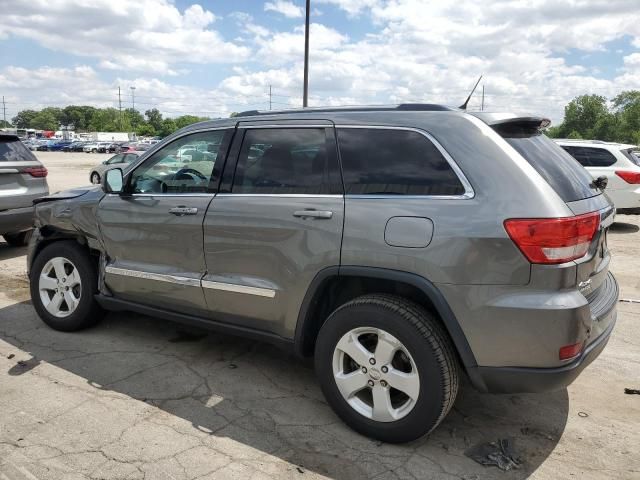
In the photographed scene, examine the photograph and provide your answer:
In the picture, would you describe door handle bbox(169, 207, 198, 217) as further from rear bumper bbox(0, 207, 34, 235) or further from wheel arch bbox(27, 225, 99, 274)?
rear bumper bbox(0, 207, 34, 235)

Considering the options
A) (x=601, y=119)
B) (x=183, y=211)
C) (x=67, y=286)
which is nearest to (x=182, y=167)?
(x=183, y=211)

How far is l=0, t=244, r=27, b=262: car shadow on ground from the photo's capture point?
770 cm

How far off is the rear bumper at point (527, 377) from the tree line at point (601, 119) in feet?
332

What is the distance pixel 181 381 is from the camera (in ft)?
12.3

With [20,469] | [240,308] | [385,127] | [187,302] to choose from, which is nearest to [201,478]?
[20,469]

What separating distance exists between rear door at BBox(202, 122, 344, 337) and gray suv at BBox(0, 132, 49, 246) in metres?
4.69

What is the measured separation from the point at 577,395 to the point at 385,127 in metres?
2.21

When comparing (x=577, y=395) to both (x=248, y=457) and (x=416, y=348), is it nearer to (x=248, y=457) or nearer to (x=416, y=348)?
(x=416, y=348)

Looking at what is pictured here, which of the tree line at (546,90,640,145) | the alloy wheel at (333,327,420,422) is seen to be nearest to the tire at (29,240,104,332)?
→ the alloy wheel at (333,327,420,422)

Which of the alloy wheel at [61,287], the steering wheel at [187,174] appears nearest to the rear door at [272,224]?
the steering wheel at [187,174]

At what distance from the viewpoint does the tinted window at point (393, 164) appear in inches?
113

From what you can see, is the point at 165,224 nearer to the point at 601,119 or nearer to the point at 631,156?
the point at 631,156

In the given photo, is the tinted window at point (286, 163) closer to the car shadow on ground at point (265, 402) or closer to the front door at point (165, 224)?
the front door at point (165, 224)

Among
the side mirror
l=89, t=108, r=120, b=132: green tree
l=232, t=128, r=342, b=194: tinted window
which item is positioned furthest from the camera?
l=89, t=108, r=120, b=132: green tree
